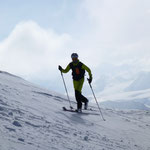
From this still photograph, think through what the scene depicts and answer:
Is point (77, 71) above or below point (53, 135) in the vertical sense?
above

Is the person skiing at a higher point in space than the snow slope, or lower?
higher

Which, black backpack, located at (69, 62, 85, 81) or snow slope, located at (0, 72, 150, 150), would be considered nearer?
snow slope, located at (0, 72, 150, 150)

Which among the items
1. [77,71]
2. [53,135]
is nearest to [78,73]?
[77,71]

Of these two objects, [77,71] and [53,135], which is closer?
[53,135]

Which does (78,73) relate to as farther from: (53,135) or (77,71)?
(53,135)

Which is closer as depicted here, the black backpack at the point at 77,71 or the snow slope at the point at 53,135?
the snow slope at the point at 53,135

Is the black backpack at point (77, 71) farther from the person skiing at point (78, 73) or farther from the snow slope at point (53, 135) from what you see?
the snow slope at point (53, 135)

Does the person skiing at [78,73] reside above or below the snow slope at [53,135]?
above

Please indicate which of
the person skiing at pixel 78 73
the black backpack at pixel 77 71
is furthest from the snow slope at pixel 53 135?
the black backpack at pixel 77 71

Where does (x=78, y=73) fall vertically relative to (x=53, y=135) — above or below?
above

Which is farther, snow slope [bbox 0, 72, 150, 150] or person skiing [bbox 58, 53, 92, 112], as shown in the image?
person skiing [bbox 58, 53, 92, 112]

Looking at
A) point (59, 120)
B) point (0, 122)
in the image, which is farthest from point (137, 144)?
point (0, 122)

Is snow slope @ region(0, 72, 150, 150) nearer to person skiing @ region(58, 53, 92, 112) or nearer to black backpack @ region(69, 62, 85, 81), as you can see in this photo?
person skiing @ region(58, 53, 92, 112)

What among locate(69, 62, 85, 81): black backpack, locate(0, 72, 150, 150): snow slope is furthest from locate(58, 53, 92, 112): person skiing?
locate(0, 72, 150, 150): snow slope
